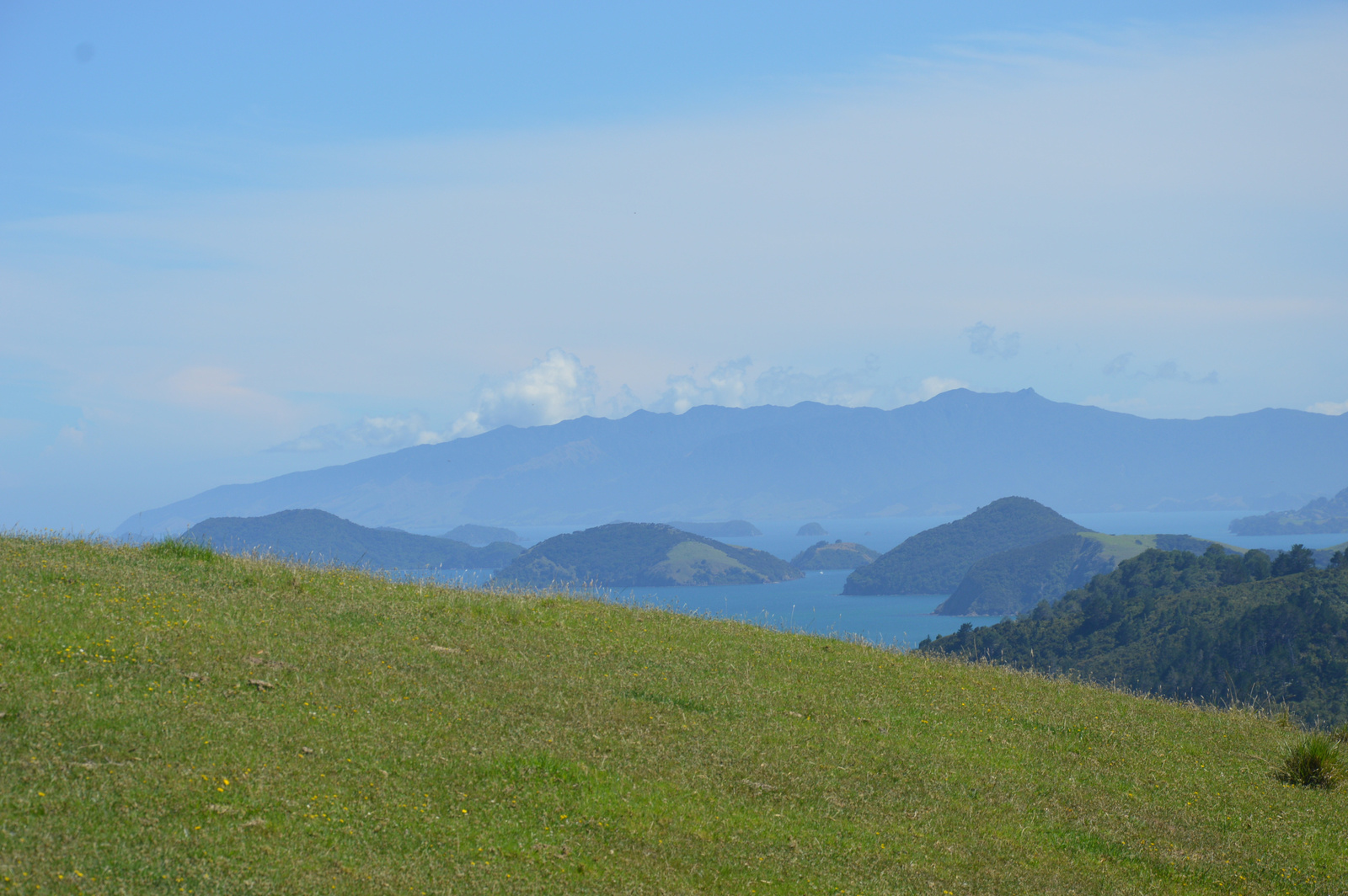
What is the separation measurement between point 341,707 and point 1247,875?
1048cm

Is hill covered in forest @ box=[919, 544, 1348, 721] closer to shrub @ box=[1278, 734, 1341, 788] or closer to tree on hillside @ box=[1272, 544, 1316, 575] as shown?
tree on hillside @ box=[1272, 544, 1316, 575]

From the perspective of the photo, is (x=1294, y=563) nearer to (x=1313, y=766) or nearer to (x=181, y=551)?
(x=1313, y=766)

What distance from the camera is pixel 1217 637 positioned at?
94.4 m

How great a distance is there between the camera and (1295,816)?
13.0m

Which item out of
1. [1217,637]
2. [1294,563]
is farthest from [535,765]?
[1294,563]

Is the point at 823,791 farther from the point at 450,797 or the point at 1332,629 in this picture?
the point at 1332,629

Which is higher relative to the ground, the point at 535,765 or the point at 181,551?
the point at 181,551

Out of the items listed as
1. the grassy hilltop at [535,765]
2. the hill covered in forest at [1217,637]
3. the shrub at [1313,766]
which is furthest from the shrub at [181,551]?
the hill covered in forest at [1217,637]

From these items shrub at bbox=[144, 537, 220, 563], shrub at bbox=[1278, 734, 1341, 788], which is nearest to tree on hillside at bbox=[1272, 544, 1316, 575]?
shrub at bbox=[1278, 734, 1341, 788]

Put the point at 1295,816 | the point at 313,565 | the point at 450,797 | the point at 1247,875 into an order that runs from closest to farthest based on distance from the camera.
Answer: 1. the point at 450,797
2. the point at 1247,875
3. the point at 1295,816
4. the point at 313,565

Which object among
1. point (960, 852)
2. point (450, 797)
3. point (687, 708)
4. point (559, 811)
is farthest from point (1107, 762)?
point (450, 797)

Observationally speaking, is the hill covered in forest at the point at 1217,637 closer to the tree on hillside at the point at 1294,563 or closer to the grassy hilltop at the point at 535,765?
the tree on hillside at the point at 1294,563

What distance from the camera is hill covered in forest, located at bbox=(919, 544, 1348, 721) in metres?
83.6

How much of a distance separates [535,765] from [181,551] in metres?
11.6
